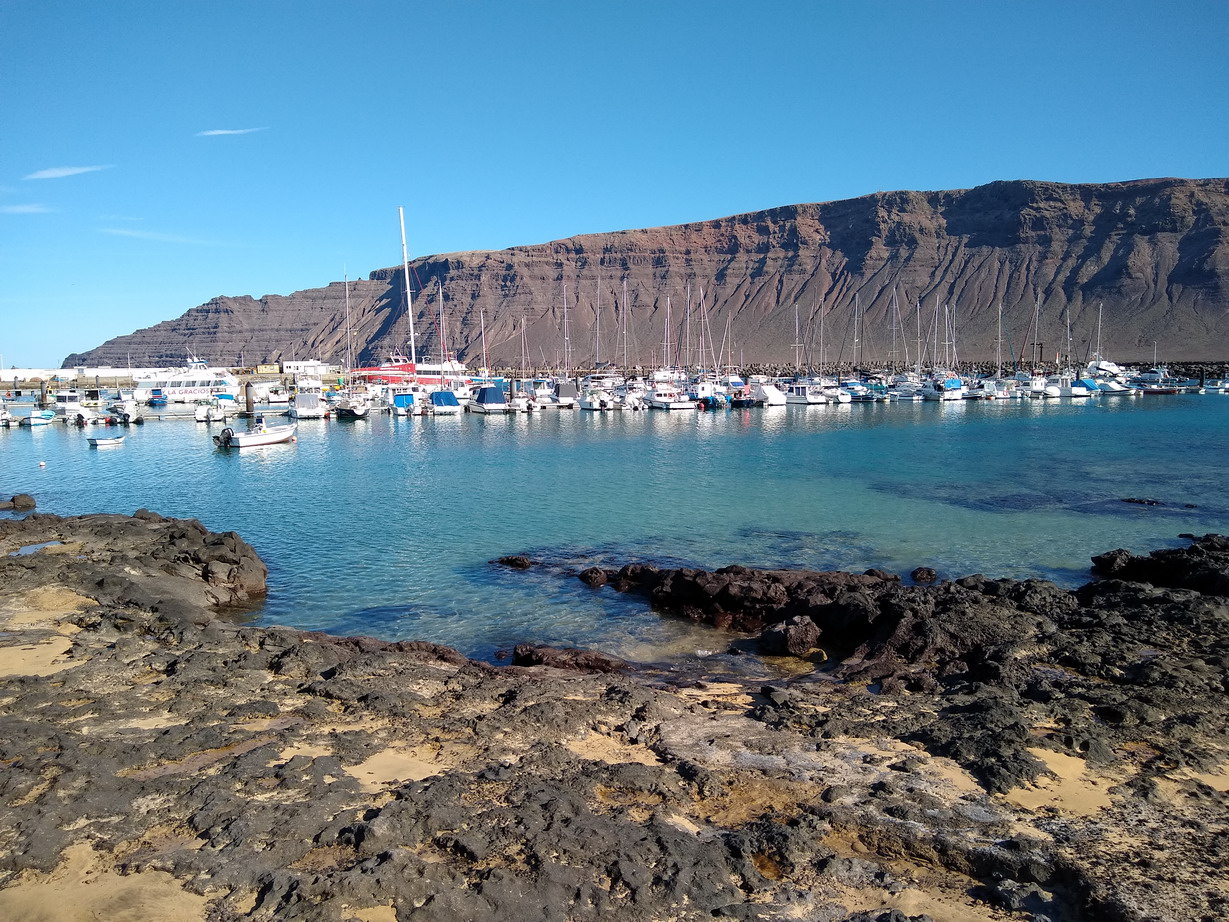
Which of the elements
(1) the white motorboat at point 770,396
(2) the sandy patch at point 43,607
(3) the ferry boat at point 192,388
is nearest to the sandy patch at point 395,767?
(2) the sandy patch at point 43,607

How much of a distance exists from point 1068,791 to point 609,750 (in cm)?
466

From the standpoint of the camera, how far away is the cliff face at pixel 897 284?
138 m

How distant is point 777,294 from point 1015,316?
47.7m

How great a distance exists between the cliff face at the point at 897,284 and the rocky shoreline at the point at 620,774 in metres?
109

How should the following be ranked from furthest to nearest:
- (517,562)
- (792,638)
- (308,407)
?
Answer: (308,407) < (517,562) < (792,638)

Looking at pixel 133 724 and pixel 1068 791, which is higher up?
pixel 133 724

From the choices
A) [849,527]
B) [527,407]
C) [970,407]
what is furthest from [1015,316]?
[849,527]

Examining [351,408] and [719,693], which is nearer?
[719,693]

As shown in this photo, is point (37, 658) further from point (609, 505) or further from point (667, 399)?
point (667, 399)

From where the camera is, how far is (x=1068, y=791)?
8.09 meters

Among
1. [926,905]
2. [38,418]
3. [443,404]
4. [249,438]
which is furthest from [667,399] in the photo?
[926,905]

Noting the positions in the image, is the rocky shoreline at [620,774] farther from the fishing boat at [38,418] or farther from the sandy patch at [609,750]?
the fishing boat at [38,418]

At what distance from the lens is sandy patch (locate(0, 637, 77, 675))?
10.8 meters

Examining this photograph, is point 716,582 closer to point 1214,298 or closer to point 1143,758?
point 1143,758
